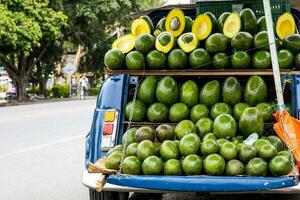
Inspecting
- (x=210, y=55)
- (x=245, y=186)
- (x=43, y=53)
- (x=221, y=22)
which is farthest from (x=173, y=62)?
(x=43, y=53)

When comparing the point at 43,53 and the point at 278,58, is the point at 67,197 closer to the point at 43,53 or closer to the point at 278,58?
the point at 278,58

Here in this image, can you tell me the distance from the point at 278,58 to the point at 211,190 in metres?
1.75

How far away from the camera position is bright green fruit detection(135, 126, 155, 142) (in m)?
5.51

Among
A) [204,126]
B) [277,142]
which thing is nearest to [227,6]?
[204,126]

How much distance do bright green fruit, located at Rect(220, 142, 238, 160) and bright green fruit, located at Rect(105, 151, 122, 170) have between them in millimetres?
882

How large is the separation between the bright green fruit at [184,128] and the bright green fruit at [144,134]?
0.77ft

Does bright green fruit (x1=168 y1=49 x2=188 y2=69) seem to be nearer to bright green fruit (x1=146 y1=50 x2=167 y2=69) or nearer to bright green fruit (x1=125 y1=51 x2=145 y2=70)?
bright green fruit (x1=146 y1=50 x2=167 y2=69)

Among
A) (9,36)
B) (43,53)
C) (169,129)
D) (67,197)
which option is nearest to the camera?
(169,129)

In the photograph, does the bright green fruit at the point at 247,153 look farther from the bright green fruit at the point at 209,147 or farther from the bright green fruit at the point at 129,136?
the bright green fruit at the point at 129,136

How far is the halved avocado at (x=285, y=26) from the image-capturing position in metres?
6.17

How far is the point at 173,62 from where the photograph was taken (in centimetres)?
584

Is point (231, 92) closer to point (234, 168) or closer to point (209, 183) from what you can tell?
point (234, 168)

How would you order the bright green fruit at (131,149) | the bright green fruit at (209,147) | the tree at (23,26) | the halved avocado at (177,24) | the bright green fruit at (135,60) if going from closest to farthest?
the bright green fruit at (209,147)
the bright green fruit at (131,149)
the bright green fruit at (135,60)
the halved avocado at (177,24)
the tree at (23,26)

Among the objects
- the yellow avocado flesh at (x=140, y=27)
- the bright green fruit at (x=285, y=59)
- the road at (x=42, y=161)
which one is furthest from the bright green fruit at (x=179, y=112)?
the road at (x=42, y=161)
